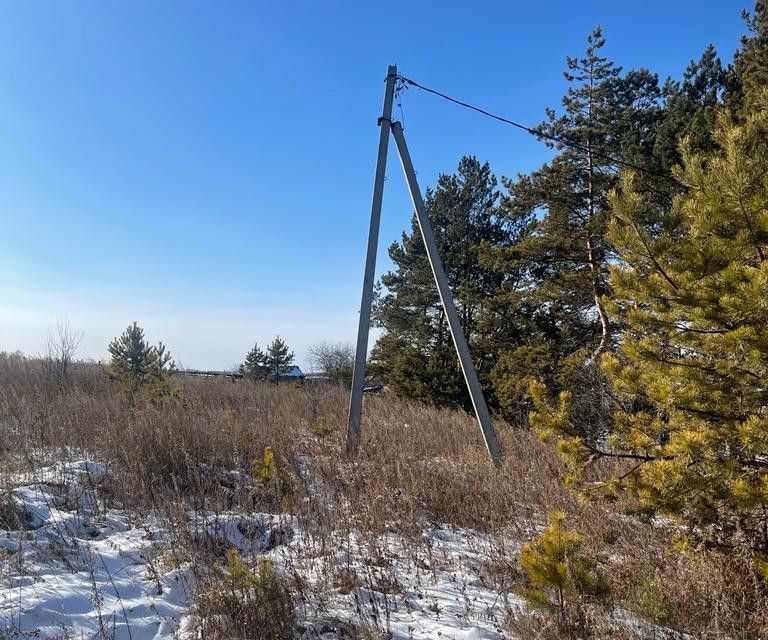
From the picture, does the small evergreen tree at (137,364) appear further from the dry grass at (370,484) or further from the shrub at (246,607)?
the shrub at (246,607)

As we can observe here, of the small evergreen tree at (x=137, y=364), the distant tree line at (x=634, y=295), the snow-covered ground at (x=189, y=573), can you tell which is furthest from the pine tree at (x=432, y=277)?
the snow-covered ground at (x=189, y=573)

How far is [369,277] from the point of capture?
680cm

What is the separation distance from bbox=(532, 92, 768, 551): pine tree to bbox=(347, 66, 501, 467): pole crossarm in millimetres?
3472

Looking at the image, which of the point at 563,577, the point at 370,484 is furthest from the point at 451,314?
the point at 563,577

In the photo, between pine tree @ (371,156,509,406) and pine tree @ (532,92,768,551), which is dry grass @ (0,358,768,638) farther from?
pine tree @ (371,156,509,406)

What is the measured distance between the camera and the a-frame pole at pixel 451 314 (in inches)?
257

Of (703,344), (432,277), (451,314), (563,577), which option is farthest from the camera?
(432,277)

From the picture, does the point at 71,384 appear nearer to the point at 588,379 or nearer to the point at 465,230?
the point at 588,379

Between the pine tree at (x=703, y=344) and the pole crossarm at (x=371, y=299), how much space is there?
347 cm

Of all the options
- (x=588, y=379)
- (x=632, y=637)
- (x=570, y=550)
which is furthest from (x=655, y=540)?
(x=588, y=379)

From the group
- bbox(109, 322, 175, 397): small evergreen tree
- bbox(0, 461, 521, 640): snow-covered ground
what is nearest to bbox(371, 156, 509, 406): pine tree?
bbox(109, 322, 175, 397): small evergreen tree

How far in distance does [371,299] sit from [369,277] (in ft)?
1.01

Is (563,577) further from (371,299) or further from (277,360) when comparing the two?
(277,360)

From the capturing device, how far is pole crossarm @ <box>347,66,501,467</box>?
21.6ft
